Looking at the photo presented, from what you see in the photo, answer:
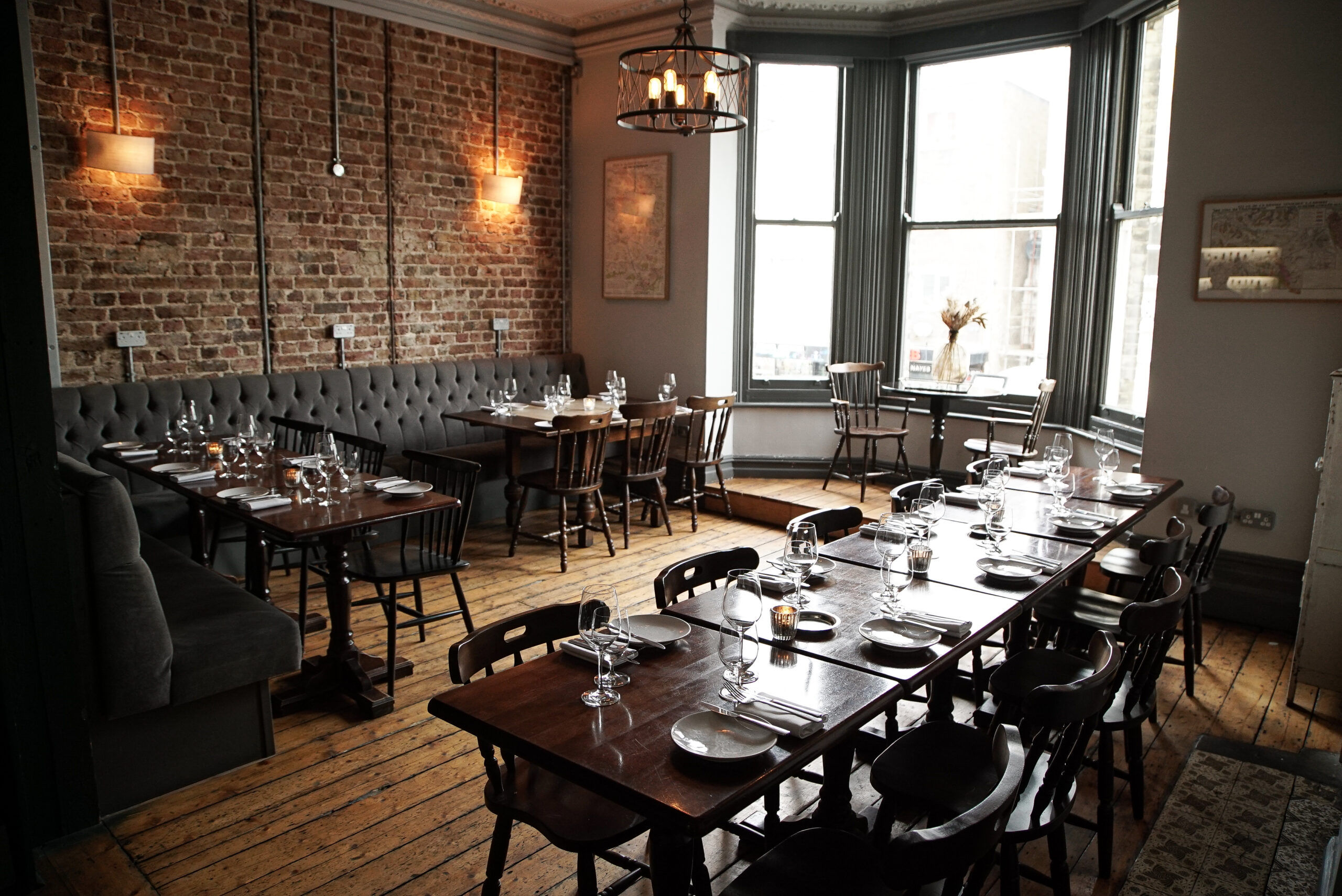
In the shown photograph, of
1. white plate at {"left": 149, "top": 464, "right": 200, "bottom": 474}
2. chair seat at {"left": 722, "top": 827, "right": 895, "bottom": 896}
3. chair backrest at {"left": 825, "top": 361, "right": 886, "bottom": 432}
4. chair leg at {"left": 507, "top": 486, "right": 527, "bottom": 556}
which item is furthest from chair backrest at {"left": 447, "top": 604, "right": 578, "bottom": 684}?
chair backrest at {"left": 825, "top": 361, "right": 886, "bottom": 432}

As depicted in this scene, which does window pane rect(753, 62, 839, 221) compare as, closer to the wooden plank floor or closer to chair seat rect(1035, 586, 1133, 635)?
chair seat rect(1035, 586, 1133, 635)

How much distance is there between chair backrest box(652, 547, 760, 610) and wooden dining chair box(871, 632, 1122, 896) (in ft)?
2.47

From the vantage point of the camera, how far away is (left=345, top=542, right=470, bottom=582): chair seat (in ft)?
12.5

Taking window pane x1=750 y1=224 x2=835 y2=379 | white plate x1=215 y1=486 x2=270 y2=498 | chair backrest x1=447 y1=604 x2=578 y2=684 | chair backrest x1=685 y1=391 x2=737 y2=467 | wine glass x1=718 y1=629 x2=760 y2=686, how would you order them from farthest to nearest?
1. window pane x1=750 y1=224 x2=835 y2=379
2. chair backrest x1=685 y1=391 x2=737 y2=467
3. white plate x1=215 y1=486 x2=270 y2=498
4. chair backrest x1=447 y1=604 x2=578 y2=684
5. wine glass x1=718 y1=629 x2=760 y2=686

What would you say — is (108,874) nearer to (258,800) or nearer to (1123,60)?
(258,800)

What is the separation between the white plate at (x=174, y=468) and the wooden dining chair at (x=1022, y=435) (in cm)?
471

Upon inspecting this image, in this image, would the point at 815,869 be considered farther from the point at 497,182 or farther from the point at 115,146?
the point at 497,182

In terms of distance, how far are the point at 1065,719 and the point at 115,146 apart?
5.36 metres

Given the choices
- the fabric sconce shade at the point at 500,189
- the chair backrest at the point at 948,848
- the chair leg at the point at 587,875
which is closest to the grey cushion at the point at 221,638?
the chair leg at the point at 587,875

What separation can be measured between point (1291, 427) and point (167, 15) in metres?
6.45

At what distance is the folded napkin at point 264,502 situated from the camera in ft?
11.9

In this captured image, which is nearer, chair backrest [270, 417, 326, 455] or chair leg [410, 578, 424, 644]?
chair leg [410, 578, 424, 644]

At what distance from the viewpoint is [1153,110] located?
5754mm

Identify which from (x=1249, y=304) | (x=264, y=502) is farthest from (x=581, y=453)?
(x=1249, y=304)
